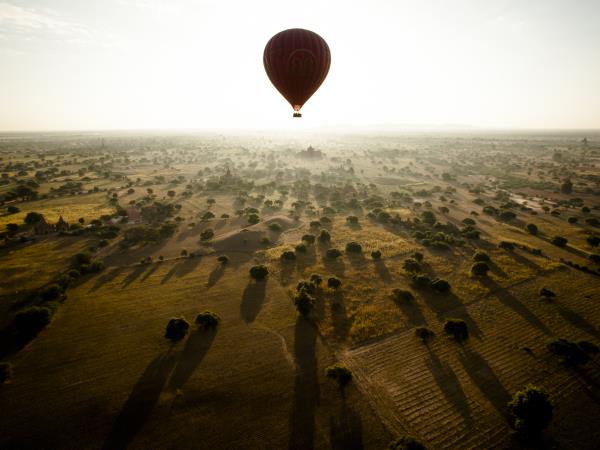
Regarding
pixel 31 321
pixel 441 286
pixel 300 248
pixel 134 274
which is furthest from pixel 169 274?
pixel 441 286

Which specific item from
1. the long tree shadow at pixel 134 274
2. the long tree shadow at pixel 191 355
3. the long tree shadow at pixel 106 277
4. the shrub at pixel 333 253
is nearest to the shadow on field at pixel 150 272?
the long tree shadow at pixel 134 274

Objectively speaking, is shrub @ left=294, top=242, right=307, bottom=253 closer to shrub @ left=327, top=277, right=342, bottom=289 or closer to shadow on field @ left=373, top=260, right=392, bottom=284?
shadow on field @ left=373, top=260, right=392, bottom=284

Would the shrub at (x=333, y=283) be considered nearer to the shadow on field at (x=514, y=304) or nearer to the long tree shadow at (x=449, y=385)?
the long tree shadow at (x=449, y=385)

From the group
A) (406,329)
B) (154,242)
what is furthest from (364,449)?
(154,242)

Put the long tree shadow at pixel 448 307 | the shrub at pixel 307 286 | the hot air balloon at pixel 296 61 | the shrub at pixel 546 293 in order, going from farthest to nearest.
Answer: the shrub at pixel 307 286 → the shrub at pixel 546 293 → the long tree shadow at pixel 448 307 → the hot air balloon at pixel 296 61

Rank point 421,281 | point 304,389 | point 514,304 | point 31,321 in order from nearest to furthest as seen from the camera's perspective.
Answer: point 304,389 → point 31,321 → point 514,304 → point 421,281

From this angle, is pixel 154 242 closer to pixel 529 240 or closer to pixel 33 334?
pixel 33 334

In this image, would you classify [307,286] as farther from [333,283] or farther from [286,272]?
[286,272]
